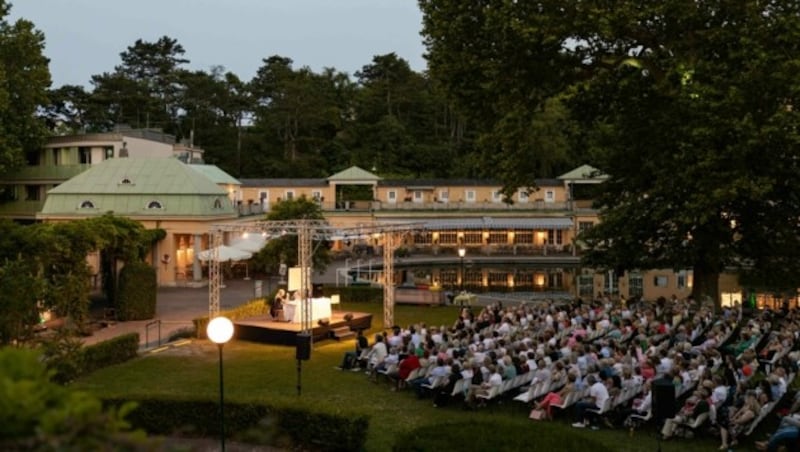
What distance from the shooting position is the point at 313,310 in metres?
25.2

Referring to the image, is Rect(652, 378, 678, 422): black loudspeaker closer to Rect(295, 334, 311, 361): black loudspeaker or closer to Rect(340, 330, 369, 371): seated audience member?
Rect(295, 334, 311, 361): black loudspeaker

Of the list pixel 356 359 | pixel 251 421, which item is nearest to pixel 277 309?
pixel 356 359

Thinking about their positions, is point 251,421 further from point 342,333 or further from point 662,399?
point 342,333

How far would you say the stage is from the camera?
80.3 feet

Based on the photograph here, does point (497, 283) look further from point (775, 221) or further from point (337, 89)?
point (337, 89)

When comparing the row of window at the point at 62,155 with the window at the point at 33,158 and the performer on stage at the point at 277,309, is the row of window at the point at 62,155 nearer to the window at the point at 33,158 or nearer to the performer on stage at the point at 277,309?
the window at the point at 33,158

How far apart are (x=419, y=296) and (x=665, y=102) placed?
1462 centimetres

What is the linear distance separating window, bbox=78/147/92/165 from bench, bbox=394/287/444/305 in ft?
109

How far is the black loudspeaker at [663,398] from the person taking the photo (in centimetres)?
1231

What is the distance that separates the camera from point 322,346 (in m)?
24.3

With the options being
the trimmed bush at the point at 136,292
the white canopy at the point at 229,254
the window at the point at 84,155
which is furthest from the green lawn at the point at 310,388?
the window at the point at 84,155

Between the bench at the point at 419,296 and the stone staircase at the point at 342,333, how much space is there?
8092 mm

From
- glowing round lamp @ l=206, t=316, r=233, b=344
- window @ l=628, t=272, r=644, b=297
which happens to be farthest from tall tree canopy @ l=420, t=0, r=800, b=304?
window @ l=628, t=272, r=644, b=297

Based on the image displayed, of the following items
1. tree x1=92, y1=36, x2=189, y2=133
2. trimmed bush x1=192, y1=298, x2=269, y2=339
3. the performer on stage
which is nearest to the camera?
trimmed bush x1=192, y1=298, x2=269, y2=339
